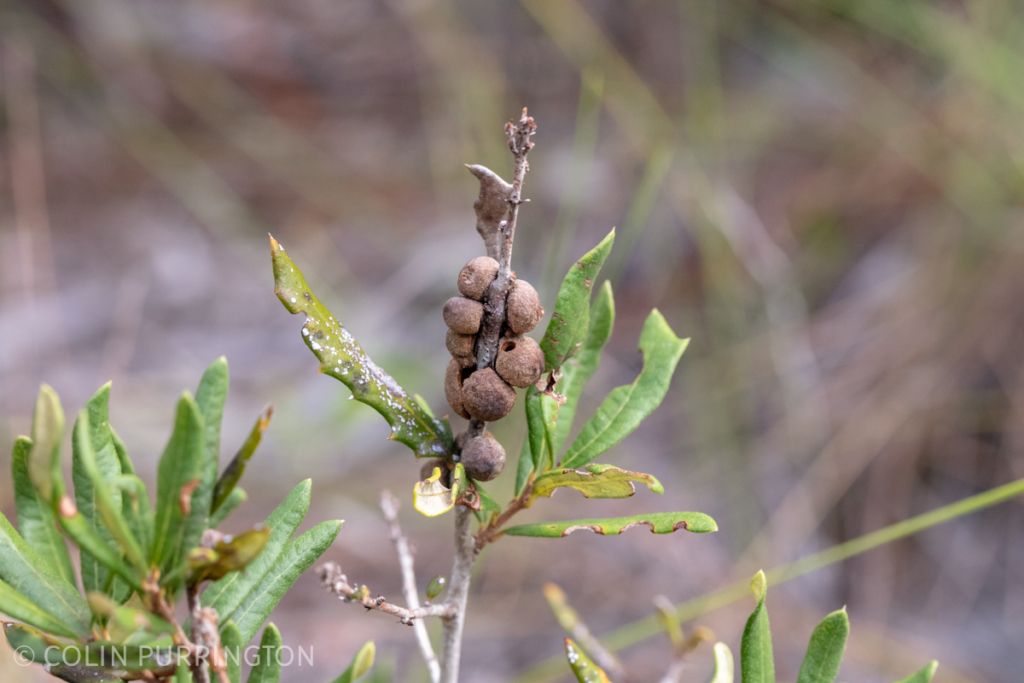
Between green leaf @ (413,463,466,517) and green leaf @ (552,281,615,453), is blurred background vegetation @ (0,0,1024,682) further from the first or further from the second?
green leaf @ (413,463,466,517)

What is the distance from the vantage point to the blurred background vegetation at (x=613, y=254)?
9.28 ft

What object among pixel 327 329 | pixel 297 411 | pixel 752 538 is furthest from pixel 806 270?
pixel 327 329

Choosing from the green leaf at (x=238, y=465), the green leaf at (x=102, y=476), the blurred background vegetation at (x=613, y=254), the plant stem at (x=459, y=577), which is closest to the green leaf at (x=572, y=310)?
the plant stem at (x=459, y=577)

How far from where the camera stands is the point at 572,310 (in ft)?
2.52

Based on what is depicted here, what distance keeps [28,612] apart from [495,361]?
39 centimetres

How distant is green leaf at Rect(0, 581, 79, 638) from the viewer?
2.02 feet

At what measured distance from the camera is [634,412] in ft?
2.70

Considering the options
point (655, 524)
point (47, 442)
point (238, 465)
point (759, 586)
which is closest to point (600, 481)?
point (655, 524)

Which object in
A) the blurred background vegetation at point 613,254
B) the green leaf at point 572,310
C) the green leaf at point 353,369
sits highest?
the blurred background vegetation at point 613,254

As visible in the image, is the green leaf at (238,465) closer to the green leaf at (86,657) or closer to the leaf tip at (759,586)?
the green leaf at (86,657)

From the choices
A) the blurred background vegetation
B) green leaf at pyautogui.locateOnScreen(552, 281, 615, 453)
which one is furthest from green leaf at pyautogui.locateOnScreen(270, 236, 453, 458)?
the blurred background vegetation

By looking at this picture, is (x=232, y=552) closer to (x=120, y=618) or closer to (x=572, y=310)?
(x=120, y=618)

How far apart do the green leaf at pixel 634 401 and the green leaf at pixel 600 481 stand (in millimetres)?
65

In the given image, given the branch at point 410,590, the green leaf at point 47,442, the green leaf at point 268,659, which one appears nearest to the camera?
the green leaf at point 47,442
